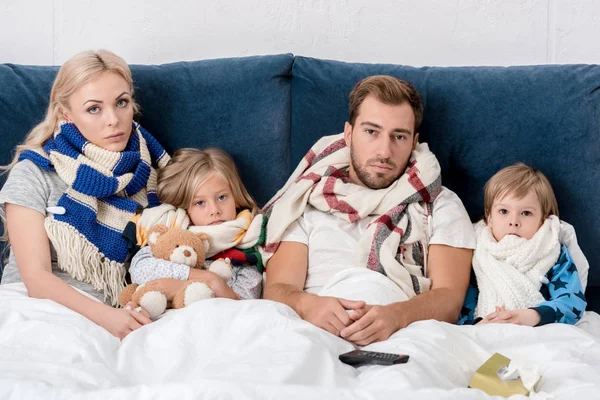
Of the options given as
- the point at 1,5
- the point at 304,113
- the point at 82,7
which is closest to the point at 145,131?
the point at 304,113

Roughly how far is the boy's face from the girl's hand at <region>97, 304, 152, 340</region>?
1.04 metres

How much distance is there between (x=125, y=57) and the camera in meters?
3.01

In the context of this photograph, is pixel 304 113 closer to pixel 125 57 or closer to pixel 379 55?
pixel 379 55

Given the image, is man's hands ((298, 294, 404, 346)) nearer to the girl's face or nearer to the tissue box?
the tissue box

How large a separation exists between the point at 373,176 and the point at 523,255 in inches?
19.4

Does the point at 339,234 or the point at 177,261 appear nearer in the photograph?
the point at 177,261

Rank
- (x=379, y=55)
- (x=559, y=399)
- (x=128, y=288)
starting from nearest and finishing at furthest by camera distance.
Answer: (x=559, y=399) < (x=128, y=288) < (x=379, y=55)

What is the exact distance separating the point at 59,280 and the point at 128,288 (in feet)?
0.62

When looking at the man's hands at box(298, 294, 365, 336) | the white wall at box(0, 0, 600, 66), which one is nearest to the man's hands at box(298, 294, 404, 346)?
the man's hands at box(298, 294, 365, 336)

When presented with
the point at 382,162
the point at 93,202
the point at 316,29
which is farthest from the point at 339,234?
the point at 316,29

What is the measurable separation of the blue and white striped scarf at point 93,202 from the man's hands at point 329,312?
1.98ft

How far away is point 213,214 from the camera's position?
2430 mm

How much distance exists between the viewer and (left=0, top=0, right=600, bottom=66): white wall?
9.59ft

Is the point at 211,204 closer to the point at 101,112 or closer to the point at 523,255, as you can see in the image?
the point at 101,112
